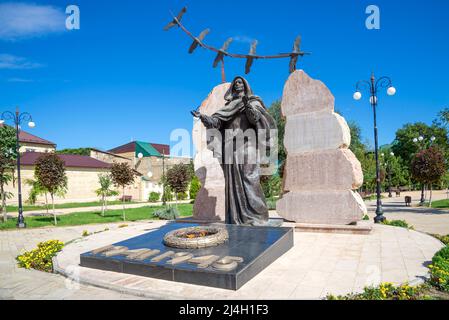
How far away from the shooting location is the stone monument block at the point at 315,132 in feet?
28.6

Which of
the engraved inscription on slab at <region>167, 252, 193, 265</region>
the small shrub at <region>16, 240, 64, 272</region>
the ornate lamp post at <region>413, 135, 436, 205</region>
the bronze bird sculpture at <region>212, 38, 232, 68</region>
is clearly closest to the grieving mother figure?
the engraved inscription on slab at <region>167, 252, 193, 265</region>

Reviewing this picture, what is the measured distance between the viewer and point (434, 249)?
20.6 feet

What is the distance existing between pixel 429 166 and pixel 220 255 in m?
19.4

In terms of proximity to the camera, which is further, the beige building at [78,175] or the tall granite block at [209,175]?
the beige building at [78,175]

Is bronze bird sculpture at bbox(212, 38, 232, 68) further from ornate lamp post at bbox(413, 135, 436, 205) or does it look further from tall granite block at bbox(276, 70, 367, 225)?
ornate lamp post at bbox(413, 135, 436, 205)

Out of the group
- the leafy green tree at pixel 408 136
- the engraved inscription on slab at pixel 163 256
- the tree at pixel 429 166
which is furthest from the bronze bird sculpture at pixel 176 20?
the leafy green tree at pixel 408 136

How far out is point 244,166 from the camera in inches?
271

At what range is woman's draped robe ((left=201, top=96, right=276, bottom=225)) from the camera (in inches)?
270

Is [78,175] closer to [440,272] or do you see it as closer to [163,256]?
[163,256]

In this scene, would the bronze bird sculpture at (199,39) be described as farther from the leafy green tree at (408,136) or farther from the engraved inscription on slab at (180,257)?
the leafy green tree at (408,136)

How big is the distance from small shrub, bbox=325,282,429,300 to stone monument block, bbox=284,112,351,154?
203 inches

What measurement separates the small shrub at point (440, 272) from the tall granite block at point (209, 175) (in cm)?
600
